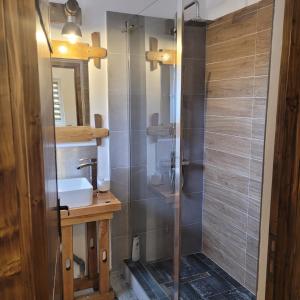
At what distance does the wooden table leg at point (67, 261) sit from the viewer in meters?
2.13

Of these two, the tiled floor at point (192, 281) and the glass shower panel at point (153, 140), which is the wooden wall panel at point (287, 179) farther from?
the tiled floor at point (192, 281)

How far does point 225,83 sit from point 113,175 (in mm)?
1260

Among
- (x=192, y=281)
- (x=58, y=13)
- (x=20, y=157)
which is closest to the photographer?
(x=20, y=157)

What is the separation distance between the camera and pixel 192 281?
8.25ft

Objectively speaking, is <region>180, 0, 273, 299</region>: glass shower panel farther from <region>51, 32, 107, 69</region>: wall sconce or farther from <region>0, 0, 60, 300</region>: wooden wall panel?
<region>0, 0, 60, 300</region>: wooden wall panel

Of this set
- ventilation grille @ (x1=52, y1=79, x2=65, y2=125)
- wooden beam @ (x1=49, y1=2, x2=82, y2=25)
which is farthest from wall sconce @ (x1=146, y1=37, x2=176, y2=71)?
ventilation grille @ (x1=52, y1=79, x2=65, y2=125)

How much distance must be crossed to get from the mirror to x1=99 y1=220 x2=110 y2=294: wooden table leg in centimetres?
87

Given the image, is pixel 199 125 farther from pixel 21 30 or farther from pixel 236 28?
pixel 21 30

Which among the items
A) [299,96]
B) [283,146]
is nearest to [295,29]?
[299,96]

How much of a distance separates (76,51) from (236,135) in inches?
57.4

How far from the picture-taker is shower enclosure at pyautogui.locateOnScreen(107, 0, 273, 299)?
2234 millimetres

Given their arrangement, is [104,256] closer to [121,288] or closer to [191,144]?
[121,288]

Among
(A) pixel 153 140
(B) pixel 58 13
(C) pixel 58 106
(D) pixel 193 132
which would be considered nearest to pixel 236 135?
(D) pixel 193 132

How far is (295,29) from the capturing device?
3.11 ft
